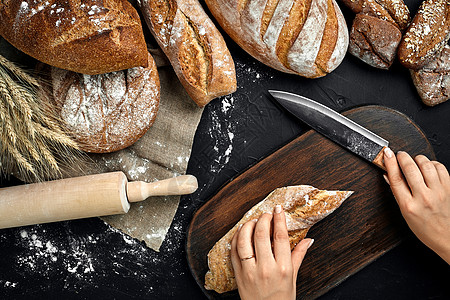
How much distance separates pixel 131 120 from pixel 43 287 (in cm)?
94

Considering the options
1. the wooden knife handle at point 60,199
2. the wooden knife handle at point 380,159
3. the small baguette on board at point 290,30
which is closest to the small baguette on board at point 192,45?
the small baguette on board at point 290,30

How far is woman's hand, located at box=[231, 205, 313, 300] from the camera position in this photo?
1524 mm

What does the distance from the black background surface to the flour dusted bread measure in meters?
0.20

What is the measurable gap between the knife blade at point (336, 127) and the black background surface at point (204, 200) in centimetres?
7

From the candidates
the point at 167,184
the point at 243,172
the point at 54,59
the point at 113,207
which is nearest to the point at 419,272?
the point at 243,172

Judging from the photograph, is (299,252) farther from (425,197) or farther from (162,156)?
(162,156)

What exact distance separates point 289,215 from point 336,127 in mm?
472

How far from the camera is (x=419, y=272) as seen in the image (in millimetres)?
1808

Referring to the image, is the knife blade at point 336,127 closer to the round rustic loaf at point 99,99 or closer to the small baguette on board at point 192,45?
the small baguette on board at point 192,45

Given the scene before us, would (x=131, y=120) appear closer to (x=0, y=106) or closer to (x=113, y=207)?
(x=113, y=207)

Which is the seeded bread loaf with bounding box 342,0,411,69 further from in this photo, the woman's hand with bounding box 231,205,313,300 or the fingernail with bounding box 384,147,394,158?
the woman's hand with bounding box 231,205,313,300

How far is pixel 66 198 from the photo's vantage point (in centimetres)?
156

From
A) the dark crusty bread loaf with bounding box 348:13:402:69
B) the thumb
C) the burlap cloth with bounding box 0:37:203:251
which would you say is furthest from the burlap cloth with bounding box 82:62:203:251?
the dark crusty bread loaf with bounding box 348:13:402:69

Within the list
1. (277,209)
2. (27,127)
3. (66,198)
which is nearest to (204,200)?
(277,209)
